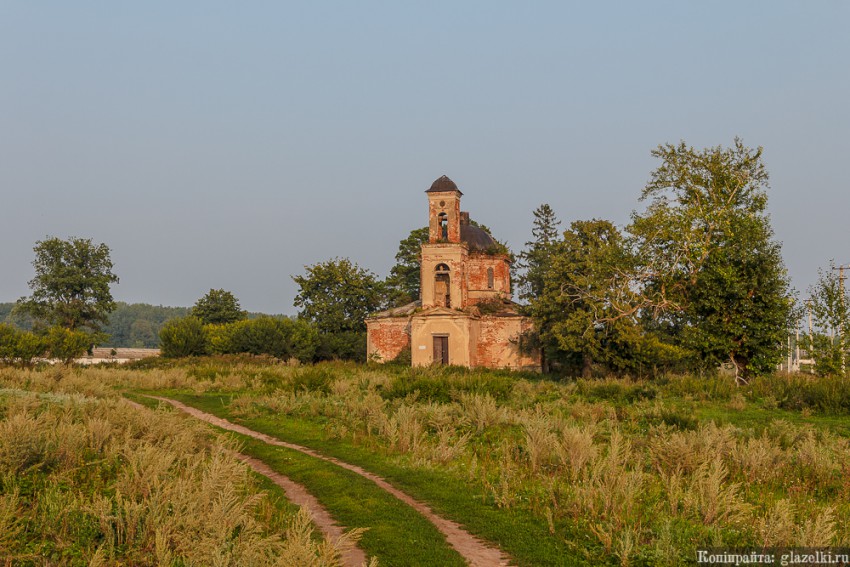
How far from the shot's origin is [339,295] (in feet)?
226

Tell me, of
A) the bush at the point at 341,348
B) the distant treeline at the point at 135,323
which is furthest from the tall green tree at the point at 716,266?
the distant treeline at the point at 135,323

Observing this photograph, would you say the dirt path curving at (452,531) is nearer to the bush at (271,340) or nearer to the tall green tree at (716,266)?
the tall green tree at (716,266)

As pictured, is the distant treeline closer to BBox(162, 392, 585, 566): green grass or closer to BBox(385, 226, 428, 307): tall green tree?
BBox(385, 226, 428, 307): tall green tree

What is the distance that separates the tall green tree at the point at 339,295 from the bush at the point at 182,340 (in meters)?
9.09

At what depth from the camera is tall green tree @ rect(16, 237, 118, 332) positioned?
7788cm

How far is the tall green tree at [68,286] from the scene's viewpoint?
77.9m

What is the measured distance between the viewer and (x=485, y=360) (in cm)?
5569

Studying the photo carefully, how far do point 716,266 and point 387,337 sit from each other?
3136 centimetres

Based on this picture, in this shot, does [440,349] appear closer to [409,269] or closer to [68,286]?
[409,269]

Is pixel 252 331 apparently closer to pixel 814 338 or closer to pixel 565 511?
pixel 814 338

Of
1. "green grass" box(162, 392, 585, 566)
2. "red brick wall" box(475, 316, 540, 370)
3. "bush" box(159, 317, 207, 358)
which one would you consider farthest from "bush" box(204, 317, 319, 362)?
"green grass" box(162, 392, 585, 566)

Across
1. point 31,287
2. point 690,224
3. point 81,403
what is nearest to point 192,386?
point 81,403

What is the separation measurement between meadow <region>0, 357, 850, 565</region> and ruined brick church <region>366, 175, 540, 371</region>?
96.4 ft

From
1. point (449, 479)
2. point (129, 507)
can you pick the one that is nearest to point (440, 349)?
point (449, 479)
